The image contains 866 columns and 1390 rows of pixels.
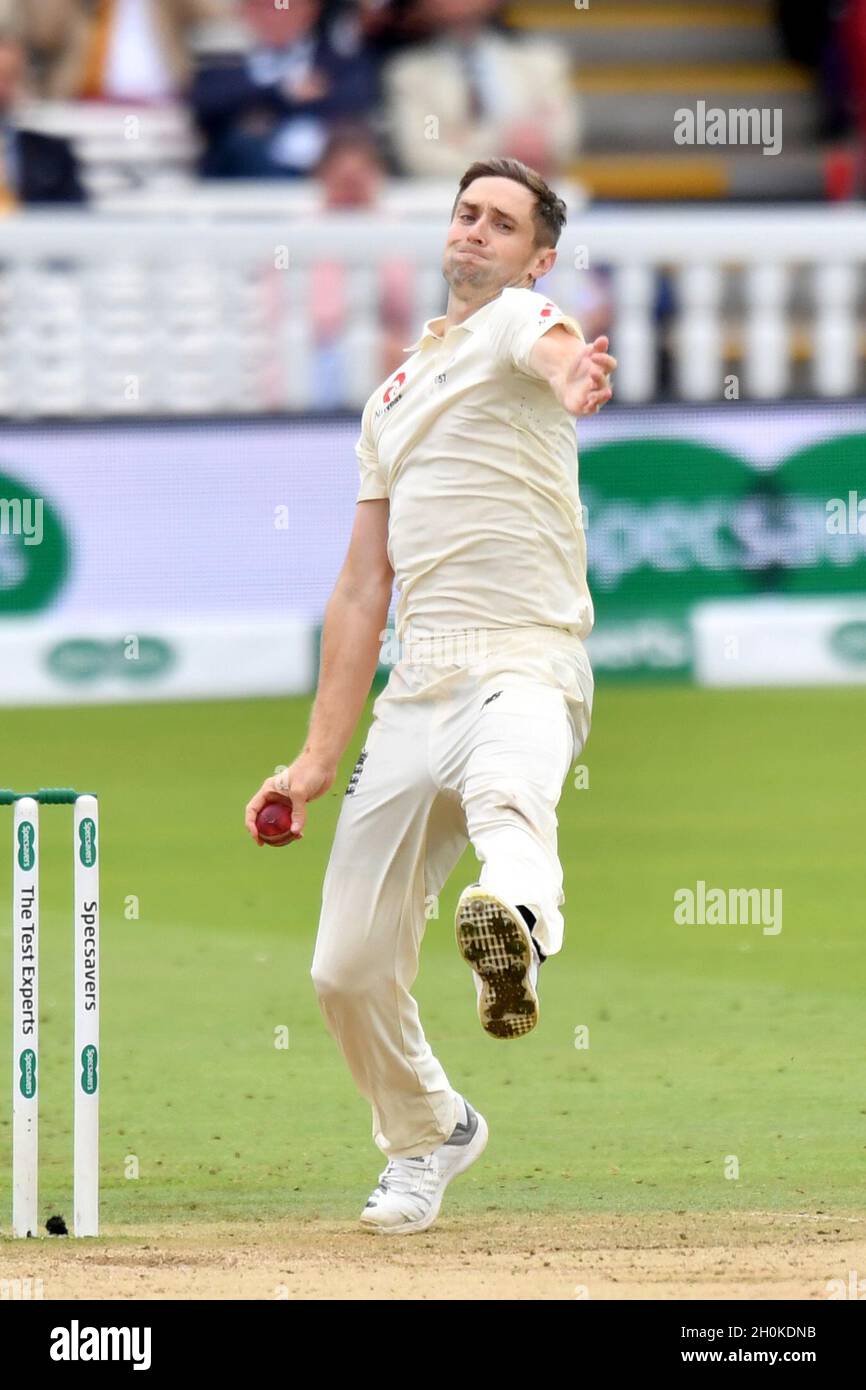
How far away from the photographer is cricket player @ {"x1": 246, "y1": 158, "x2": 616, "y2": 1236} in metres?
6.04

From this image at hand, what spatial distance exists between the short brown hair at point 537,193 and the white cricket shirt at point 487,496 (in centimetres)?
15

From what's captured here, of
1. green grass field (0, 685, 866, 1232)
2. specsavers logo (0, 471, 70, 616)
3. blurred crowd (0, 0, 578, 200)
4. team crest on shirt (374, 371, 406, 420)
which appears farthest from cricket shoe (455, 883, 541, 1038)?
blurred crowd (0, 0, 578, 200)

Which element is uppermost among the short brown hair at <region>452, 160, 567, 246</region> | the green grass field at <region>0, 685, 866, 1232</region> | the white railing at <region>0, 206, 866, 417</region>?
the white railing at <region>0, 206, 866, 417</region>

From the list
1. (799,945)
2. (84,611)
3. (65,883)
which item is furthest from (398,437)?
(84,611)

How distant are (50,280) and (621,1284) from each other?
10.3 metres

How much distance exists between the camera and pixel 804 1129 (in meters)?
7.42

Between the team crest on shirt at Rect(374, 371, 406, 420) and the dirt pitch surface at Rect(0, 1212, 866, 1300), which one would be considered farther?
the team crest on shirt at Rect(374, 371, 406, 420)

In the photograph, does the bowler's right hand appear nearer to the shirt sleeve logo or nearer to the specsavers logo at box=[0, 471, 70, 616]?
the shirt sleeve logo

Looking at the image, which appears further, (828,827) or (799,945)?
(828,827)

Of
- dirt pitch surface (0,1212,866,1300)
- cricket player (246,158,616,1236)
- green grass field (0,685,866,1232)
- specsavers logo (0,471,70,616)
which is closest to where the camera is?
dirt pitch surface (0,1212,866,1300)

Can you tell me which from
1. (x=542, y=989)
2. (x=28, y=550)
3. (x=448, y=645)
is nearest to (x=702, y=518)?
(x=28, y=550)

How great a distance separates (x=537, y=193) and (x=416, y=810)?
56.3 inches

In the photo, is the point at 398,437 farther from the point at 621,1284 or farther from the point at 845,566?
the point at 845,566

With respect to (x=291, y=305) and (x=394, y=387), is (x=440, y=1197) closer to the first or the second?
(x=394, y=387)
